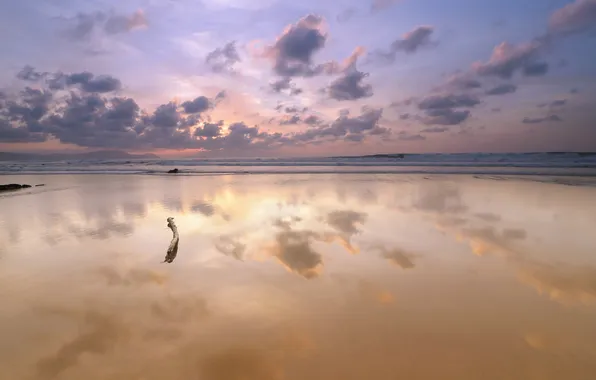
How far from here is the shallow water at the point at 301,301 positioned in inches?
108

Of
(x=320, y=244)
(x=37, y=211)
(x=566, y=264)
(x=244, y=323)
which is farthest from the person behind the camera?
(x=37, y=211)

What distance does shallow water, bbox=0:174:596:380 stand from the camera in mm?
2750

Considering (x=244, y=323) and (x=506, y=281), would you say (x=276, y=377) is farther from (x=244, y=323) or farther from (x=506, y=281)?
(x=506, y=281)

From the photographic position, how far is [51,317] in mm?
3527

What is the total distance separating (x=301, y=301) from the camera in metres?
3.87

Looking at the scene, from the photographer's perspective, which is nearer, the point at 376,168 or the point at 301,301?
the point at 301,301

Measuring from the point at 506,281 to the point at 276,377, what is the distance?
3.67 metres

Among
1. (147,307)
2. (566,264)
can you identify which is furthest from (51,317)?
(566,264)

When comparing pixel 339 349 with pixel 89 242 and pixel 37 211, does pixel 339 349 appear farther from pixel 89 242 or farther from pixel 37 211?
pixel 37 211

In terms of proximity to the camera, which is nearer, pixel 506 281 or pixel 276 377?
pixel 276 377

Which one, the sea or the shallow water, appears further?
the sea

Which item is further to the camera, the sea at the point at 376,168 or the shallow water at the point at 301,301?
the sea at the point at 376,168

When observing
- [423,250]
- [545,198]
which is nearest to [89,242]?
[423,250]

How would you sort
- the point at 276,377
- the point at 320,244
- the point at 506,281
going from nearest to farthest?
the point at 276,377 < the point at 506,281 < the point at 320,244
